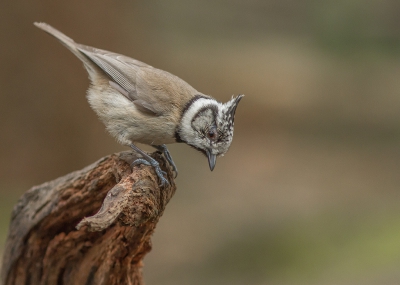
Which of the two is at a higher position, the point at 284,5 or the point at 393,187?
the point at 284,5

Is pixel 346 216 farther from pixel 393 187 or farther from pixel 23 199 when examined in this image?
pixel 23 199

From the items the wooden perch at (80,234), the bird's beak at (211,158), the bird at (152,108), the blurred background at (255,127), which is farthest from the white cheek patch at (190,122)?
the blurred background at (255,127)

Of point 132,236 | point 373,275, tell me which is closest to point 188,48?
point 373,275

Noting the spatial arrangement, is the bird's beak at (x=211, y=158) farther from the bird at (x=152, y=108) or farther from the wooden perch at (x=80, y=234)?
the wooden perch at (x=80, y=234)

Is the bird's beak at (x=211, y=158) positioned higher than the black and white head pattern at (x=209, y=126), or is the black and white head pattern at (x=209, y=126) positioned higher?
the black and white head pattern at (x=209, y=126)

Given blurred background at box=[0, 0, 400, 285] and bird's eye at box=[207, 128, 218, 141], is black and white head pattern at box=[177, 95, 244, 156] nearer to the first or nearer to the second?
bird's eye at box=[207, 128, 218, 141]

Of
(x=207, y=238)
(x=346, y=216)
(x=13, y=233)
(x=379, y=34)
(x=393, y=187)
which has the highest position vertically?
(x=379, y=34)
